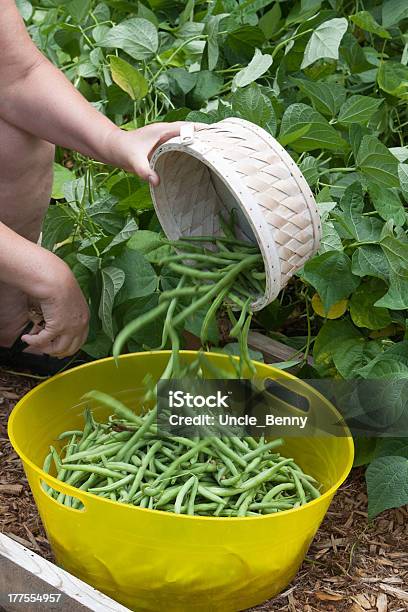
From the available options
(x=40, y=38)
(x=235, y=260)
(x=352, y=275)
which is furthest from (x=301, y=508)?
(x=40, y=38)

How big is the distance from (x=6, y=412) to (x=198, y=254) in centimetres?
51

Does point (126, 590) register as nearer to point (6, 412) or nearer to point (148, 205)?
point (6, 412)

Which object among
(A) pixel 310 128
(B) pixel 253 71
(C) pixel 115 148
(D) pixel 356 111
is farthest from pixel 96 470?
(B) pixel 253 71

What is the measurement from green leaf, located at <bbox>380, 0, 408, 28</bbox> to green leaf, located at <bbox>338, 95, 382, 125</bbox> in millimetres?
385

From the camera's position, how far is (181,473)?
1230mm

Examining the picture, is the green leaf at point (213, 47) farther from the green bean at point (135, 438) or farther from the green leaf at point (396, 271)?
the green bean at point (135, 438)

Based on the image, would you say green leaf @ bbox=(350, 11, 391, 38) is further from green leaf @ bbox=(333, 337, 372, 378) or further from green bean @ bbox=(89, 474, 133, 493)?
green bean @ bbox=(89, 474, 133, 493)

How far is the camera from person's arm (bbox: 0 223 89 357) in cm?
130

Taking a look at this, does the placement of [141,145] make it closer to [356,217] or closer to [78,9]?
[356,217]

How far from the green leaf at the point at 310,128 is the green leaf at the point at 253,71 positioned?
0.82ft

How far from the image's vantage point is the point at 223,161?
1190 millimetres

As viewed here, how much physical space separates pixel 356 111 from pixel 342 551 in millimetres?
739

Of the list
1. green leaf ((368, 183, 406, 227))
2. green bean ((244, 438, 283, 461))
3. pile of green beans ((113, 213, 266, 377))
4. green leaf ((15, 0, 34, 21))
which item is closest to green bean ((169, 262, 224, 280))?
pile of green beans ((113, 213, 266, 377))

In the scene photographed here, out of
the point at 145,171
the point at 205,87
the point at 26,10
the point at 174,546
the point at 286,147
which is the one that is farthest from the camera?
the point at 26,10
